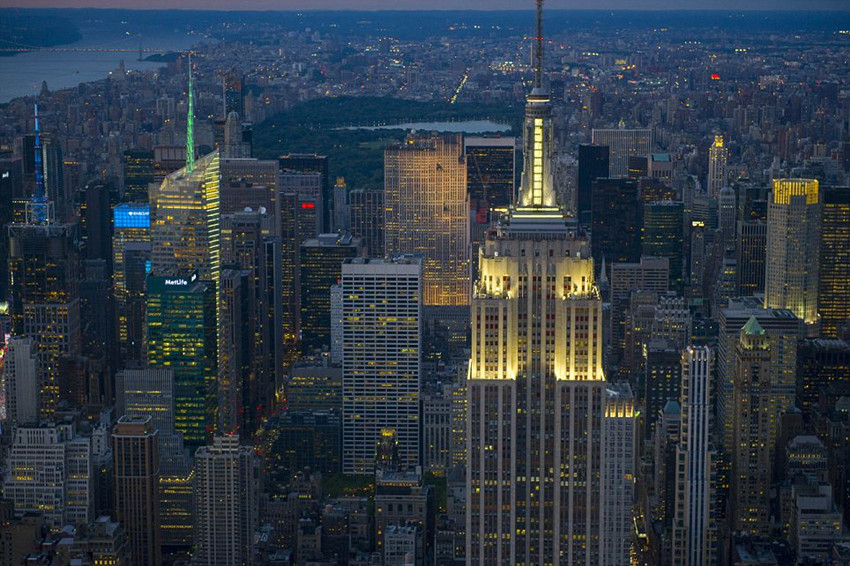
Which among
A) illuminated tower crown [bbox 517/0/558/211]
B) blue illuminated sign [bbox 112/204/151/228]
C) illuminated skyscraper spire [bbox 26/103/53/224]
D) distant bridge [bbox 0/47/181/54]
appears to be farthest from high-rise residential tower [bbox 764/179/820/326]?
illuminated tower crown [bbox 517/0/558/211]

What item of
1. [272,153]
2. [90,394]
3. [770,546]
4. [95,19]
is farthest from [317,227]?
[770,546]

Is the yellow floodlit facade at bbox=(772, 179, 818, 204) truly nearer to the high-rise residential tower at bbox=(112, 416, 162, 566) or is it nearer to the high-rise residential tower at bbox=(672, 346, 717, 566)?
the high-rise residential tower at bbox=(672, 346, 717, 566)

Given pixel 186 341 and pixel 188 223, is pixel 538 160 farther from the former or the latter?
pixel 188 223

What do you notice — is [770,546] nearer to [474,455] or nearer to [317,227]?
[474,455]

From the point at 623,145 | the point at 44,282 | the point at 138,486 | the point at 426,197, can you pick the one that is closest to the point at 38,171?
the point at 44,282

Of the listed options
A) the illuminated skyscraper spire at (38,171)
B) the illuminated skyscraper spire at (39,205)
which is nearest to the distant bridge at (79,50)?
the illuminated skyscraper spire at (38,171)

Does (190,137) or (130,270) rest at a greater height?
(190,137)
